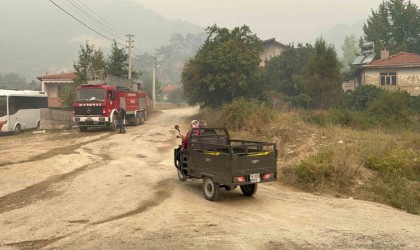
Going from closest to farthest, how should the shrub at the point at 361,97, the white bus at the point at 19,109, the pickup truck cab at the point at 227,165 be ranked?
1. the pickup truck cab at the point at 227,165
2. the white bus at the point at 19,109
3. the shrub at the point at 361,97

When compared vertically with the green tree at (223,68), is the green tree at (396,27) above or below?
above

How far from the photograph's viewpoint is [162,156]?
16.8m

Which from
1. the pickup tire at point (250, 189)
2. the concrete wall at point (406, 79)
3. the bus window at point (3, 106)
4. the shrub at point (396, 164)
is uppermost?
the concrete wall at point (406, 79)

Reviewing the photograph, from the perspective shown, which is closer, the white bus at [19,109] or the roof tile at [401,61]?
the white bus at [19,109]

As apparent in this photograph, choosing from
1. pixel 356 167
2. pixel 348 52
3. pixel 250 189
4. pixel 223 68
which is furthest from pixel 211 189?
pixel 348 52

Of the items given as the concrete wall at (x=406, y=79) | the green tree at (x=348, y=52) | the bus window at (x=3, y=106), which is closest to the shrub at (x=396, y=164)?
the bus window at (x=3, y=106)

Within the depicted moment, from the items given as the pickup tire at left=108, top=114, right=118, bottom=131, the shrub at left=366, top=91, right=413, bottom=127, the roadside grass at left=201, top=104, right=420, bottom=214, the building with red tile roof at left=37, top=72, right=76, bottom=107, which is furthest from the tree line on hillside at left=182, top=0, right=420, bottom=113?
the building with red tile roof at left=37, top=72, right=76, bottom=107

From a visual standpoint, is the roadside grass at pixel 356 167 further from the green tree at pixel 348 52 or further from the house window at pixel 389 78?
the green tree at pixel 348 52

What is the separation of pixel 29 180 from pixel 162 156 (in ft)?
20.9

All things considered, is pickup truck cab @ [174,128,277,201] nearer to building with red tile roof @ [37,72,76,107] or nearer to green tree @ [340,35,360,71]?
building with red tile roof @ [37,72,76,107]

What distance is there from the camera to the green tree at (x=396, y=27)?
5463cm

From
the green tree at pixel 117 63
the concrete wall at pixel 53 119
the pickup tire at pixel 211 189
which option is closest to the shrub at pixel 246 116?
the pickup tire at pixel 211 189

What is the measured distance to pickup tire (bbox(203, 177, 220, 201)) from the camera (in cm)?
918

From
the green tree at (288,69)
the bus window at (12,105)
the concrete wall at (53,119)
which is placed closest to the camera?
the bus window at (12,105)
